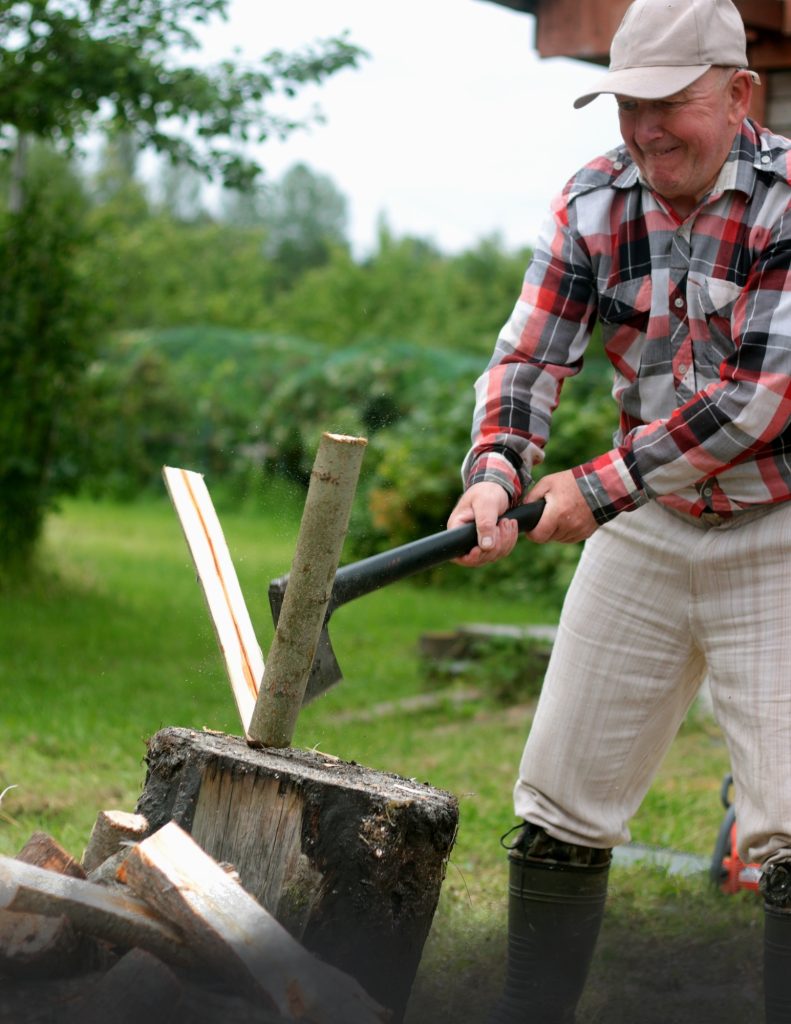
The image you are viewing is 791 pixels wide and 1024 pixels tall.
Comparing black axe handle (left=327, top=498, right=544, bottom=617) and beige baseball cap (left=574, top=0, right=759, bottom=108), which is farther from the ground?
beige baseball cap (left=574, top=0, right=759, bottom=108)

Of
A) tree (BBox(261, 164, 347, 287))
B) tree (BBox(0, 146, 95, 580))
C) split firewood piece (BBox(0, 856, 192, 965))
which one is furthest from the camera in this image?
tree (BBox(261, 164, 347, 287))

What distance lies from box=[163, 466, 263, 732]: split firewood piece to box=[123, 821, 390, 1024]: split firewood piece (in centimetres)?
51

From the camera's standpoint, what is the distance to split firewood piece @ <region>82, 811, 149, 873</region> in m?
2.37

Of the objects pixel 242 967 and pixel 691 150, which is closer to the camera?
pixel 242 967

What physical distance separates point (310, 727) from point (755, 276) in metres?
3.35

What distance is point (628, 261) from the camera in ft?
8.33

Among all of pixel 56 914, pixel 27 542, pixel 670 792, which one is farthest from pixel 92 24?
pixel 56 914

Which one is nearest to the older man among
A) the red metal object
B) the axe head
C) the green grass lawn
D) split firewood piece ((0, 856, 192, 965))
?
the axe head

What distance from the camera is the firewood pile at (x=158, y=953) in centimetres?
195

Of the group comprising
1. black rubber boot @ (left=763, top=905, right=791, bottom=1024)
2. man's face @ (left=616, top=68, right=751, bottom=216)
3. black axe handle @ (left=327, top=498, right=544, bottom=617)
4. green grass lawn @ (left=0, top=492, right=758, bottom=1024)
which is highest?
man's face @ (left=616, top=68, right=751, bottom=216)

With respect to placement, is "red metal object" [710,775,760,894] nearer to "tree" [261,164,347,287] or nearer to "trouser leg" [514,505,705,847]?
"trouser leg" [514,505,705,847]

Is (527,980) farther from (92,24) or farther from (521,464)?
(92,24)

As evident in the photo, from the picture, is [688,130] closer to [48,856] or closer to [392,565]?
[392,565]

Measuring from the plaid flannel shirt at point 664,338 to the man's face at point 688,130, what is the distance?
0.04 m
